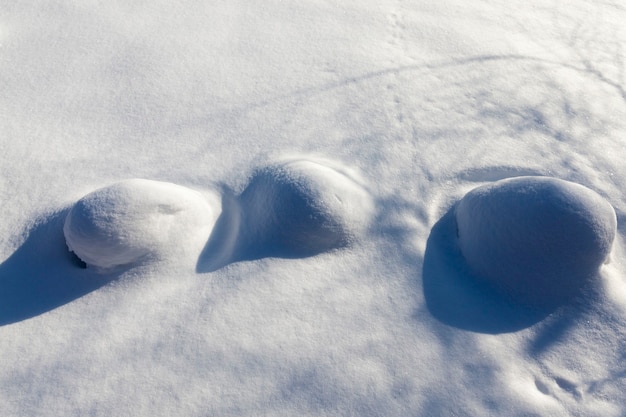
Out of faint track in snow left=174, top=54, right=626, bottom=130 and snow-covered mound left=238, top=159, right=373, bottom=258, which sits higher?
faint track in snow left=174, top=54, right=626, bottom=130

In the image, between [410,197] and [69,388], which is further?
[410,197]

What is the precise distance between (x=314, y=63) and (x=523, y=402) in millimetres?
2347

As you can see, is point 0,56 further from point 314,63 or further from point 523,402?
point 523,402

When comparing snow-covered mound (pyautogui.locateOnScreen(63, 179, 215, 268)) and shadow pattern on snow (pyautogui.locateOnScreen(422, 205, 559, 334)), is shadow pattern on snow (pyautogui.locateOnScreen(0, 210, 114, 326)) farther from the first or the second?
shadow pattern on snow (pyautogui.locateOnScreen(422, 205, 559, 334))

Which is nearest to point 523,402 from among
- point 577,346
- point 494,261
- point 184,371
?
point 577,346

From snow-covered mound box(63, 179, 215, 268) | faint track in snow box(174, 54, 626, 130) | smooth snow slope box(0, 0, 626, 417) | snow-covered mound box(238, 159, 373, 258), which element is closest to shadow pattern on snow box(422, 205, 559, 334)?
smooth snow slope box(0, 0, 626, 417)

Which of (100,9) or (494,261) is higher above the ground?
(100,9)

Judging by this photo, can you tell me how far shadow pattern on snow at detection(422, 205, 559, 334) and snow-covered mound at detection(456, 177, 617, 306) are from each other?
47mm

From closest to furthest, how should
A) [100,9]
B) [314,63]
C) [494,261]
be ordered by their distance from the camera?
[494,261], [314,63], [100,9]

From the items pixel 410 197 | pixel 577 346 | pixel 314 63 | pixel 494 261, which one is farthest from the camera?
pixel 314 63

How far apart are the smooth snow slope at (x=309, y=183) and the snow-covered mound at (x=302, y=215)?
2 cm

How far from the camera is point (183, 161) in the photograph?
2.94 metres

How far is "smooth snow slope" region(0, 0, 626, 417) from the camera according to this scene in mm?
2199

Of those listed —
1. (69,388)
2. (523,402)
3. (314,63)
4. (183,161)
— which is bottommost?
(69,388)
